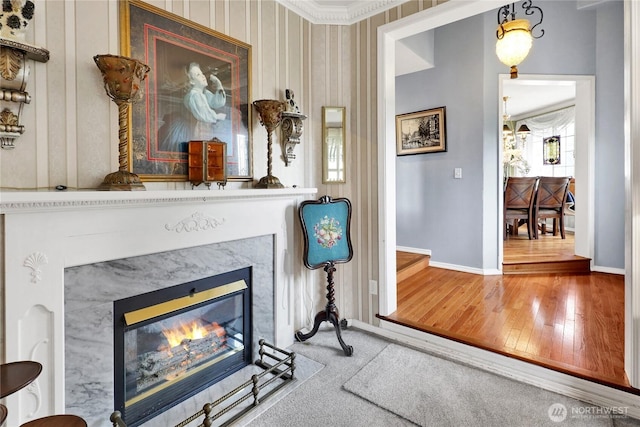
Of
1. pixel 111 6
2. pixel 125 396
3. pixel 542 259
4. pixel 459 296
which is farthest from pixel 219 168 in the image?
pixel 542 259

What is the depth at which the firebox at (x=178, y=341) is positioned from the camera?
167 cm

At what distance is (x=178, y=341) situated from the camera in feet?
6.38

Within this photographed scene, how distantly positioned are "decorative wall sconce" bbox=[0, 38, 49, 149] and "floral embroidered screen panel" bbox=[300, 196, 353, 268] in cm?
161

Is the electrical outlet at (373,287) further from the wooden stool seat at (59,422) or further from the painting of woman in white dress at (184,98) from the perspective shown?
the wooden stool seat at (59,422)

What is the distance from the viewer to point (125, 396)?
1676 mm

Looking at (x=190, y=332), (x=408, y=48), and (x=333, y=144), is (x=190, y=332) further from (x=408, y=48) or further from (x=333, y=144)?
(x=408, y=48)

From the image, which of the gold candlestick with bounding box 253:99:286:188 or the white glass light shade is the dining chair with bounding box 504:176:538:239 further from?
the gold candlestick with bounding box 253:99:286:188

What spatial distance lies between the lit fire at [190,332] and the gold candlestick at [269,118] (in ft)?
3.26

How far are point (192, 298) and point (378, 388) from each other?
125cm

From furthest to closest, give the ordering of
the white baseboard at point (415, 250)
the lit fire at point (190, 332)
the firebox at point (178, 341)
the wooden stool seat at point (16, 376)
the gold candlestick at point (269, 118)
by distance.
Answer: the white baseboard at point (415, 250) → the gold candlestick at point (269, 118) → the lit fire at point (190, 332) → the firebox at point (178, 341) → the wooden stool seat at point (16, 376)

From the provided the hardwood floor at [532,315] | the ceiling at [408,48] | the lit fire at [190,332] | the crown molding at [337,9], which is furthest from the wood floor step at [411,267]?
the crown molding at [337,9]

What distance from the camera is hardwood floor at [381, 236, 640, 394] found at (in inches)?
81.4

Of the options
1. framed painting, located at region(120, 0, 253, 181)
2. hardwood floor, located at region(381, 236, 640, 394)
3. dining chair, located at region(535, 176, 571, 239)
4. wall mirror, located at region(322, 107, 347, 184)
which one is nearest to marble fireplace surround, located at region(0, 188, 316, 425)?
framed painting, located at region(120, 0, 253, 181)

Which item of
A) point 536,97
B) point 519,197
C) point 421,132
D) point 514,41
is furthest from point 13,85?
point 536,97
